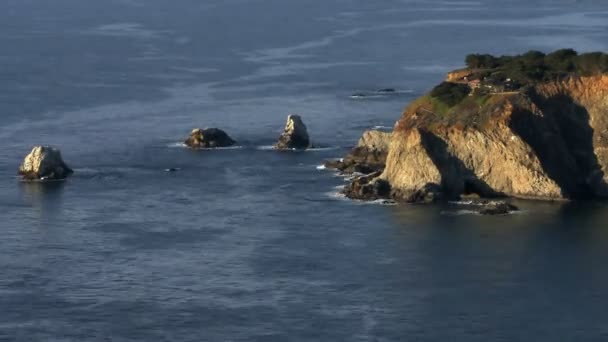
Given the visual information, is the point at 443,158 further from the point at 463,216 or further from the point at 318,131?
the point at 318,131

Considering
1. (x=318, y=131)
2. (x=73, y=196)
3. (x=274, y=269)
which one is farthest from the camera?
(x=318, y=131)

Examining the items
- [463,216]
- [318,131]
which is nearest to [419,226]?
[463,216]

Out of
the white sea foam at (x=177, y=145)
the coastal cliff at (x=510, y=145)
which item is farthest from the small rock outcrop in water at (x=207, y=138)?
Answer: the coastal cliff at (x=510, y=145)

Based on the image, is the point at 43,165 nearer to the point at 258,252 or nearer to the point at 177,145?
the point at 177,145

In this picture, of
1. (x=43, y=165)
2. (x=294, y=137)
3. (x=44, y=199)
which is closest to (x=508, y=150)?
(x=294, y=137)

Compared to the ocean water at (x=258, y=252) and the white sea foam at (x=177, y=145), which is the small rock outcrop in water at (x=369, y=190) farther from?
the white sea foam at (x=177, y=145)
